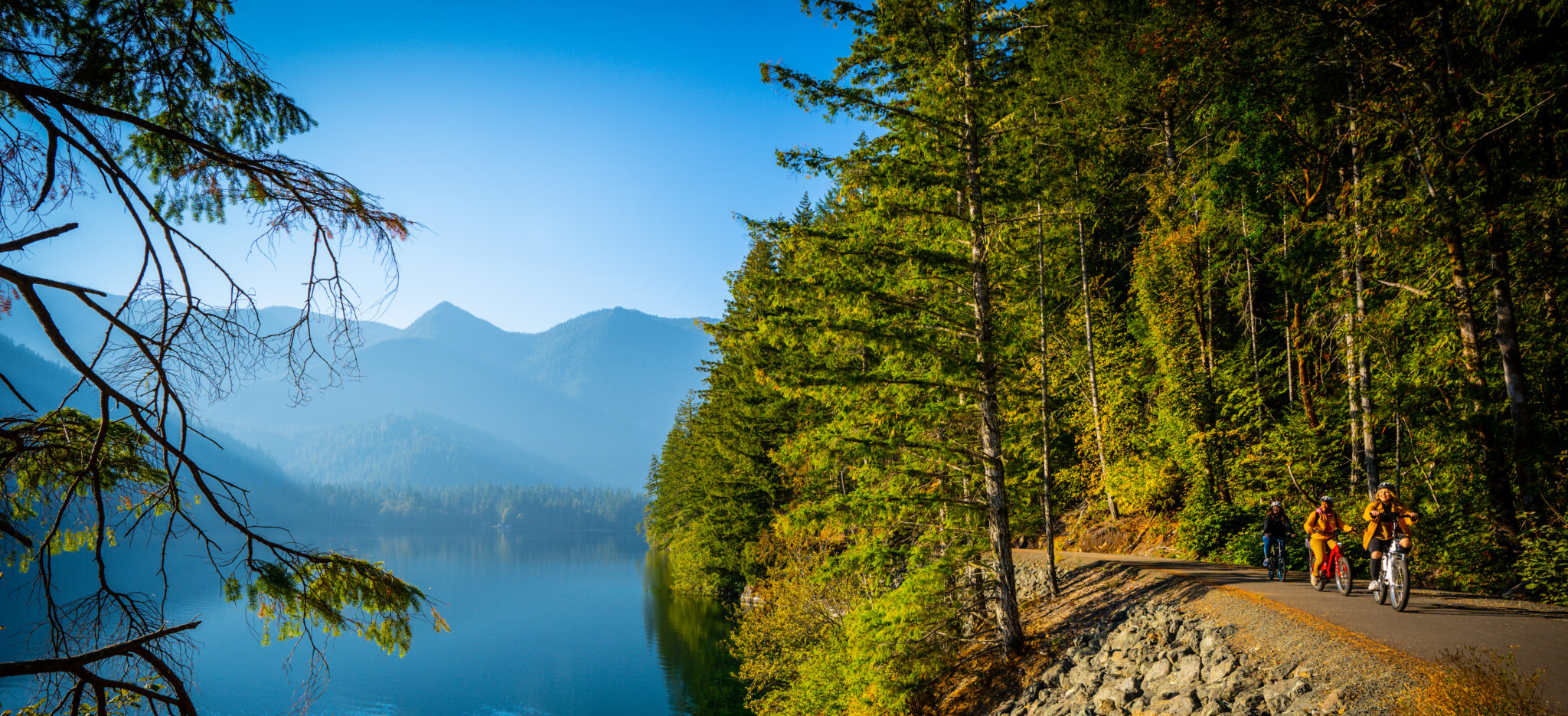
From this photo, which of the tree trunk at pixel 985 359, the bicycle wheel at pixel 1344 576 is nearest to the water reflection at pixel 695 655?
the tree trunk at pixel 985 359

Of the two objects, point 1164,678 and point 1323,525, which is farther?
point 1323,525

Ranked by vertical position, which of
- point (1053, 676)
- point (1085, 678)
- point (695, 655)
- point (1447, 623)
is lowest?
point (695, 655)

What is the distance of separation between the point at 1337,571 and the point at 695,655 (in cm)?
2301

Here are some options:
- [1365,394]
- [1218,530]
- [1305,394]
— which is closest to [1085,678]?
[1365,394]

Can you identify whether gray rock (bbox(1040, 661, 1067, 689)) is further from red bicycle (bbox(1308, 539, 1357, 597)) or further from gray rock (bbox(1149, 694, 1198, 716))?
red bicycle (bbox(1308, 539, 1357, 597))

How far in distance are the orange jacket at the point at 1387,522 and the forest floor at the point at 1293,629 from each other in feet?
2.97

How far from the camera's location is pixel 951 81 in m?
9.91

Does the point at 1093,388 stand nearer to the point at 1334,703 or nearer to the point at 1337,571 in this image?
the point at 1337,571

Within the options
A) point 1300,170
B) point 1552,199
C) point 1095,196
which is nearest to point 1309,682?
point 1552,199

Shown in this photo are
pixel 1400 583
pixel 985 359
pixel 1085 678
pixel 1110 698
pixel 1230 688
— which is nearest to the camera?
pixel 1230 688

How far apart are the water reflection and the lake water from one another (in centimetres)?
8

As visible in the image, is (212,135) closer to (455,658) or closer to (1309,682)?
(1309,682)

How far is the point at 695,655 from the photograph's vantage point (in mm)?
27109

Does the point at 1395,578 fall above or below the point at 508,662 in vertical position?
above
